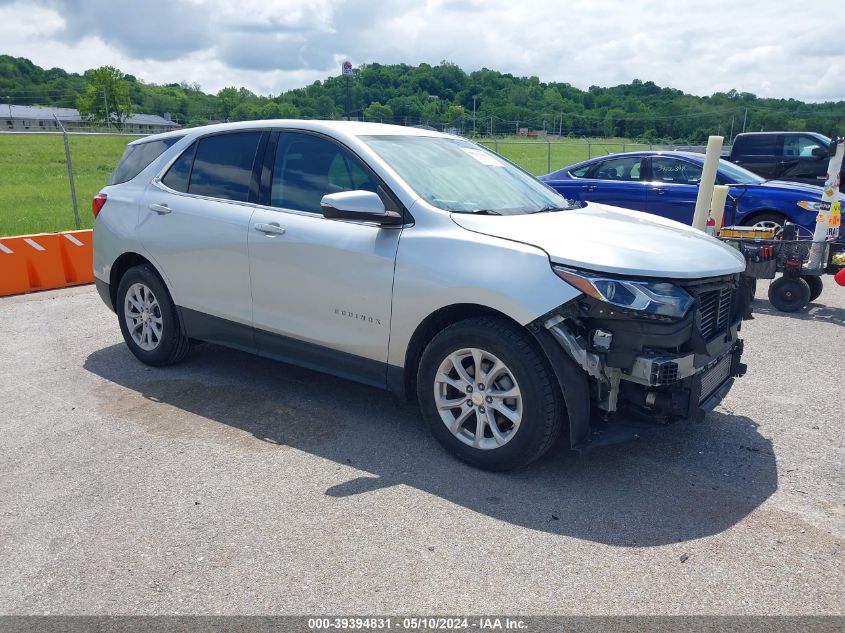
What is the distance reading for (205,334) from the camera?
17.3ft

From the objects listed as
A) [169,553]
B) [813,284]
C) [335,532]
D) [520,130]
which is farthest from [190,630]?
[520,130]

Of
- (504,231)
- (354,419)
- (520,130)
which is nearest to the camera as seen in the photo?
(504,231)

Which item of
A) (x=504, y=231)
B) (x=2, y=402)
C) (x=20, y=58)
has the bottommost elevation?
(x=2, y=402)

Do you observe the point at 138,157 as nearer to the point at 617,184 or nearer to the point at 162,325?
the point at 162,325

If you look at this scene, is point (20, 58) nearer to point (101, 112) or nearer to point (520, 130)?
point (101, 112)

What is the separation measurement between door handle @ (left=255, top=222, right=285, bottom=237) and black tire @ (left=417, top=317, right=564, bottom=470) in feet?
4.30

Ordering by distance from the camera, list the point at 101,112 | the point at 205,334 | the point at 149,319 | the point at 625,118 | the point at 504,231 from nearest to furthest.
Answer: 1. the point at 504,231
2. the point at 205,334
3. the point at 149,319
4. the point at 625,118
5. the point at 101,112

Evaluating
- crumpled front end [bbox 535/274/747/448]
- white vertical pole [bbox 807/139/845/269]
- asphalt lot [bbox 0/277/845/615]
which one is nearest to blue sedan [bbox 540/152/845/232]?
white vertical pole [bbox 807/139/845/269]

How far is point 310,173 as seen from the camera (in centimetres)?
465

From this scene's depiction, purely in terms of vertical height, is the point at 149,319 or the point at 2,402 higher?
the point at 149,319

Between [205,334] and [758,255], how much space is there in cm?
521

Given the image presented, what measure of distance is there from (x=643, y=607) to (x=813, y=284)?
21.3 feet

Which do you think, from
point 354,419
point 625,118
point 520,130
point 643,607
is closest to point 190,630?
point 643,607

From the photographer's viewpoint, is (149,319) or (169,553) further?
(149,319)
